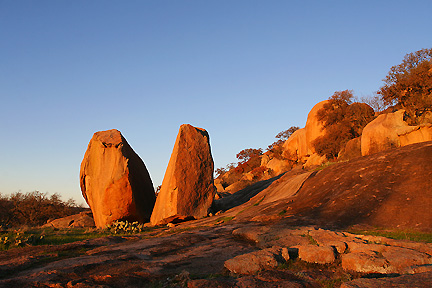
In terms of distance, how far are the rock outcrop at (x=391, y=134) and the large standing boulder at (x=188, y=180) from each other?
33.6 feet

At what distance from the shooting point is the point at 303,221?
38.6ft

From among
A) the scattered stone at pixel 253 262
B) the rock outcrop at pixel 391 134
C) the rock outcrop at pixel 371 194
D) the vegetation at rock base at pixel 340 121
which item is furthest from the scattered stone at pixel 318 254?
the vegetation at rock base at pixel 340 121

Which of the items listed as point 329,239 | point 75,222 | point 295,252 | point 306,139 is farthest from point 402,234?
point 306,139

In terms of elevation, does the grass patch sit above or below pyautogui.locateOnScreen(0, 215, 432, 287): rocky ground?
below

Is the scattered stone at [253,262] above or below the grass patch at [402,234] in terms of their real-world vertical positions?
above

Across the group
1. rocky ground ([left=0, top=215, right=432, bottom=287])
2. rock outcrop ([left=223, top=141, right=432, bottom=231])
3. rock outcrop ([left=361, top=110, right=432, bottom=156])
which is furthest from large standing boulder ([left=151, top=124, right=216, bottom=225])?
rock outcrop ([left=361, top=110, right=432, bottom=156])

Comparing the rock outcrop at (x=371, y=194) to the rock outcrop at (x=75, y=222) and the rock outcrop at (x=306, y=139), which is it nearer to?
the rock outcrop at (x=75, y=222)

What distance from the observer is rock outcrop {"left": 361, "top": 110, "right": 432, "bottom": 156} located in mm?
18109

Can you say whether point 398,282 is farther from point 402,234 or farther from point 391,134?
point 391,134

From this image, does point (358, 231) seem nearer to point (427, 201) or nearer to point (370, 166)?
point (427, 201)

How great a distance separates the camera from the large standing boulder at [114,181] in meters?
17.5

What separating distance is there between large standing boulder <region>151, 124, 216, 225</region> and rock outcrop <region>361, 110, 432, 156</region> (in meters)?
10.2

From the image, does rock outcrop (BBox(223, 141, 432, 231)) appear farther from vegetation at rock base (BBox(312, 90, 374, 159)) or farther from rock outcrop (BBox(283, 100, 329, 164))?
rock outcrop (BBox(283, 100, 329, 164))

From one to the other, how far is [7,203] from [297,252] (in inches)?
921
